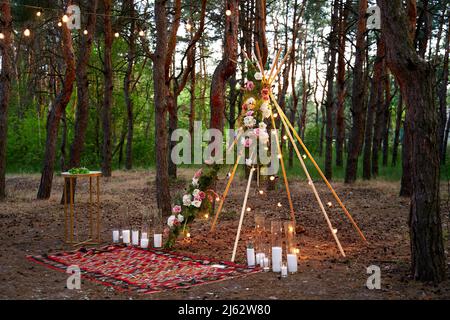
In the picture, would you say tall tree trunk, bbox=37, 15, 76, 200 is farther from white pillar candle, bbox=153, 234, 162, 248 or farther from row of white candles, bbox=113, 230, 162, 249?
white pillar candle, bbox=153, 234, 162, 248

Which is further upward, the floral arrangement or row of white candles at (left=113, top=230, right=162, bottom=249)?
the floral arrangement

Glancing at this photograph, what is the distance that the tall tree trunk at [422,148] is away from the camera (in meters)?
4.66

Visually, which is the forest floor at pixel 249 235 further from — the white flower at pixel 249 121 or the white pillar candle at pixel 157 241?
the white flower at pixel 249 121

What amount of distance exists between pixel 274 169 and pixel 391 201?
2.67 meters

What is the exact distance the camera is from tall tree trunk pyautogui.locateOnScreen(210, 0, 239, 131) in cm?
865

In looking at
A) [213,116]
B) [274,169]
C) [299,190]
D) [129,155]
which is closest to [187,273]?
[213,116]

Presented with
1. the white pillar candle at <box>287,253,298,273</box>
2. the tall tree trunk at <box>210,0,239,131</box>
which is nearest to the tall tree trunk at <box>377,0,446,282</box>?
the white pillar candle at <box>287,253,298,273</box>

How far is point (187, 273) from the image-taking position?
17.3ft

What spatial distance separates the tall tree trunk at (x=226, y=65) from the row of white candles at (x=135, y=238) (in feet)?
9.50

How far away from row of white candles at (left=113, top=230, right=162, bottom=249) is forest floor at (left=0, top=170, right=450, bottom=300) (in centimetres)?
30

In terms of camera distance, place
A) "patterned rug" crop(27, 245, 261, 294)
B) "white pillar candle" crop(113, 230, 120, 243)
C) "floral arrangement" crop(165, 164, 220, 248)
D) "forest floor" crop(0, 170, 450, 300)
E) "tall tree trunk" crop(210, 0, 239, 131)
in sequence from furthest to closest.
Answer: "tall tree trunk" crop(210, 0, 239, 131) → "white pillar candle" crop(113, 230, 120, 243) → "floral arrangement" crop(165, 164, 220, 248) → "patterned rug" crop(27, 245, 261, 294) → "forest floor" crop(0, 170, 450, 300)

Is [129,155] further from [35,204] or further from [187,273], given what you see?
[187,273]

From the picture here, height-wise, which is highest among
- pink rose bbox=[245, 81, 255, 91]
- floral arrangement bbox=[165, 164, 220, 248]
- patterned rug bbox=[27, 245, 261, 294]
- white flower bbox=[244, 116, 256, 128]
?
pink rose bbox=[245, 81, 255, 91]

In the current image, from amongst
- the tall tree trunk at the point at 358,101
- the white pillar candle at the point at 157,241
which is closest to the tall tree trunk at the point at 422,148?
the white pillar candle at the point at 157,241
